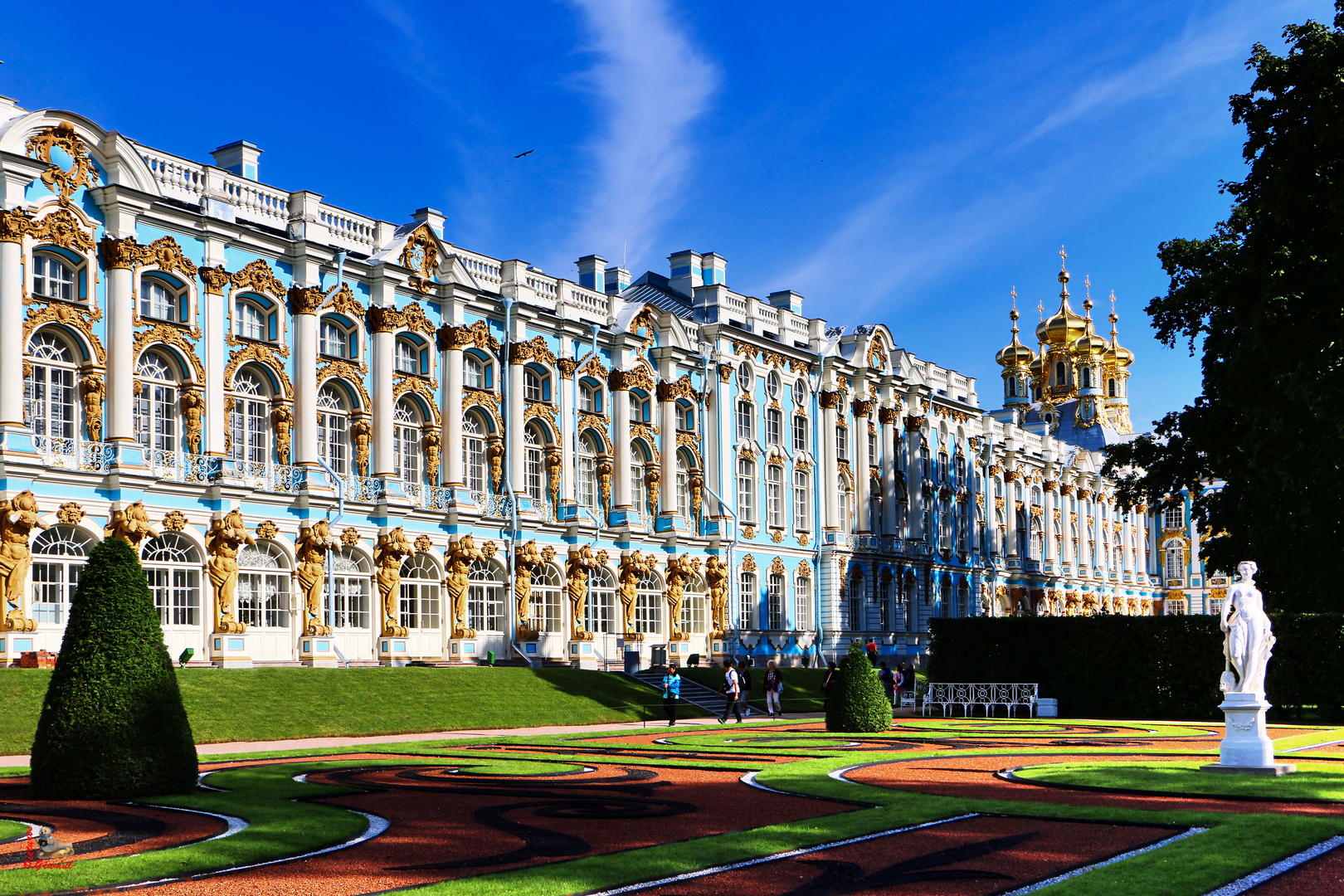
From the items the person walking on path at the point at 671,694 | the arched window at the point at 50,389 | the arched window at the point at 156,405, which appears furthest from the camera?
the arched window at the point at 156,405

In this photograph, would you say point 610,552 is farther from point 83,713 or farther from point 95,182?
point 83,713

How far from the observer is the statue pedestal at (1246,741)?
746 inches

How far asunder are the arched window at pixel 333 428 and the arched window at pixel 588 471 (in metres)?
10.3

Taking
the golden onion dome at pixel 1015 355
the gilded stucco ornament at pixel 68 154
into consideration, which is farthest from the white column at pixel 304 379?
the golden onion dome at pixel 1015 355

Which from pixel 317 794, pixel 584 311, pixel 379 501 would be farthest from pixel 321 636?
pixel 317 794

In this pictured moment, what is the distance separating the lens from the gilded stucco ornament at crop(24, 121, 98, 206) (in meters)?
34.1

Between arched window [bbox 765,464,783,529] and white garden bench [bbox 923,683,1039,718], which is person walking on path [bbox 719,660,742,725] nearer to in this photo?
white garden bench [bbox 923,683,1039,718]

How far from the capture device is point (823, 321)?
63062 millimetres

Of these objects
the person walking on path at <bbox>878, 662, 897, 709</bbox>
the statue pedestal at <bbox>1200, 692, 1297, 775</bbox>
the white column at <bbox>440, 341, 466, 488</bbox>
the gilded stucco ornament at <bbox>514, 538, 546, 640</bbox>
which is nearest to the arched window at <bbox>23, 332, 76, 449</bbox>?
the white column at <bbox>440, 341, 466, 488</bbox>

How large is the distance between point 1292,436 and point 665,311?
26901 millimetres

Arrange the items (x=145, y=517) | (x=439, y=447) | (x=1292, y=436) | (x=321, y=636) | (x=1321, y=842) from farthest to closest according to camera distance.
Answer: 1. (x=439, y=447)
2. (x=321, y=636)
3. (x=145, y=517)
4. (x=1292, y=436)
5. (x=1321, y=842)

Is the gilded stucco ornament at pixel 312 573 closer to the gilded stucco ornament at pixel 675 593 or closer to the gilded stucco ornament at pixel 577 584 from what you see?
the gilded stucco ornament at pixel 577 584

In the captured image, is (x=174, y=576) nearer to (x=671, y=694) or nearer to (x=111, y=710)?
(x=671, y=694)

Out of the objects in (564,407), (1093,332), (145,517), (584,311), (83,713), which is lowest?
(83,713)
